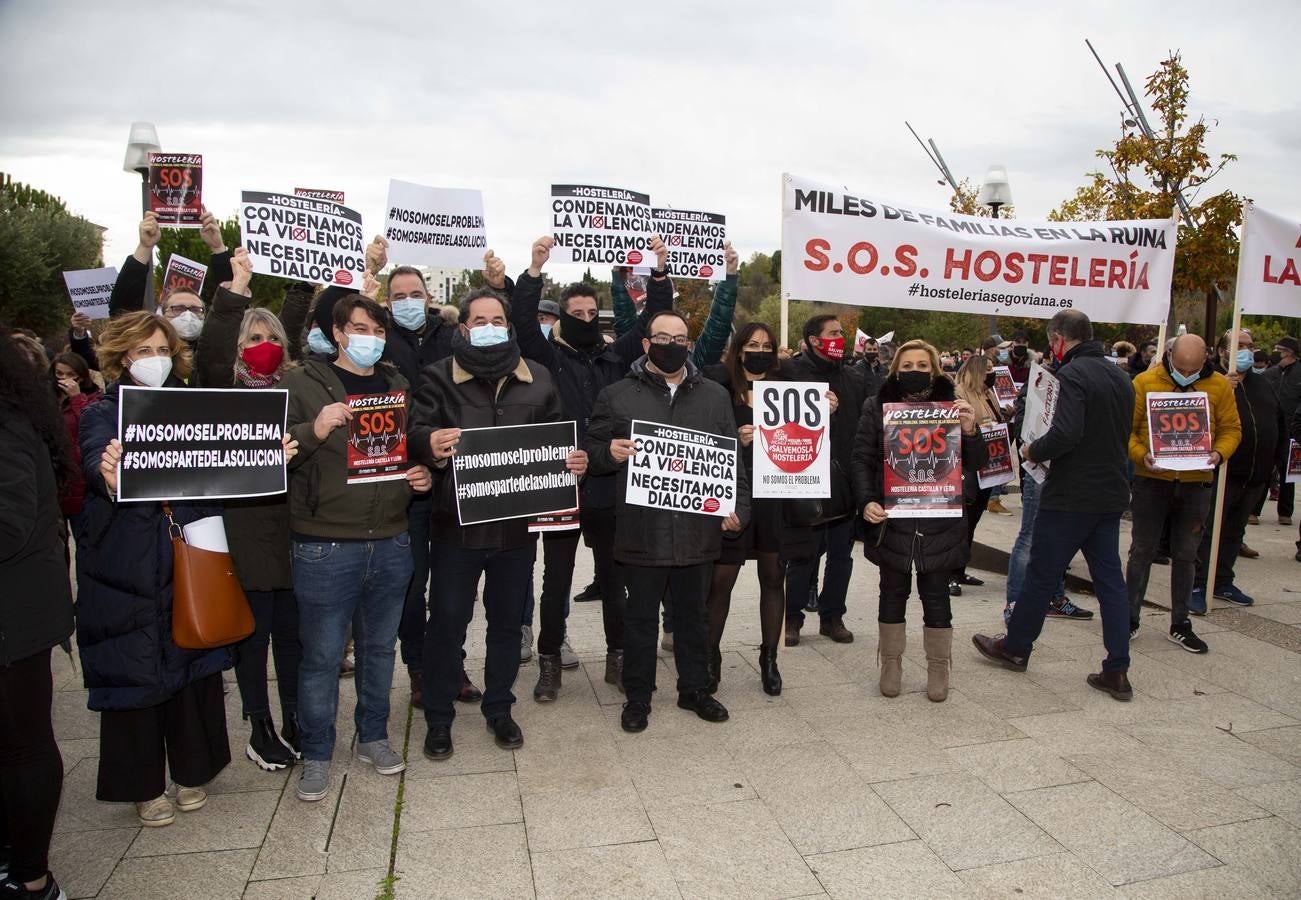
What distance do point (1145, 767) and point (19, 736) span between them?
16.1ft

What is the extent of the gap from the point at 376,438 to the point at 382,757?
63.0 inches

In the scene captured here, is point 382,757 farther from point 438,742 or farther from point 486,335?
point 486,335

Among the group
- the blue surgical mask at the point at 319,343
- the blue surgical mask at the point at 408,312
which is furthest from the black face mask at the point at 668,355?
the blue surgical mask at the point at 319,343

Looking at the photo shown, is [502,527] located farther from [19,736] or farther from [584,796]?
[19,736]

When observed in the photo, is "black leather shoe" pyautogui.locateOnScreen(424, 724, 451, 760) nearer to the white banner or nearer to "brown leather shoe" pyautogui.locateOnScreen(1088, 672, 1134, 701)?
"brown leather shoe" pyautogui.locateOnScreen(1088, 672, 1134, 701)

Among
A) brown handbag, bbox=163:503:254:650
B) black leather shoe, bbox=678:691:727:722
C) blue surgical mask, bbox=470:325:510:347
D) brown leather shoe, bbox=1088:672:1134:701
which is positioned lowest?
black leather shoe, bbox=678:691:727:722

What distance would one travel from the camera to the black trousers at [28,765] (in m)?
3.14

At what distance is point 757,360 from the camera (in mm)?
5387

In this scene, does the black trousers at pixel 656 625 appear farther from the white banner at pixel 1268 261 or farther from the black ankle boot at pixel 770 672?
the white banner at pixel 1268 261

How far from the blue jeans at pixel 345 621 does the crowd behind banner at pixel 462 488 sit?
2 centimetres

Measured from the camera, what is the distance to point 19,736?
10.4ft

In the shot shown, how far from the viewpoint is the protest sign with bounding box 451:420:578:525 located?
443 centimetres

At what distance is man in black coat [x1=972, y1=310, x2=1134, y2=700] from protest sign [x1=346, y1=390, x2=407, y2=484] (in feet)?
12.3

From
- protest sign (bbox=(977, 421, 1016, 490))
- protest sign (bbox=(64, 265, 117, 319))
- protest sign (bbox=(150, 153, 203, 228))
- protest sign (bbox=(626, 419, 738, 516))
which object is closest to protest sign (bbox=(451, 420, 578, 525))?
protest sign (bbox=(626, 419, 738, 516))
